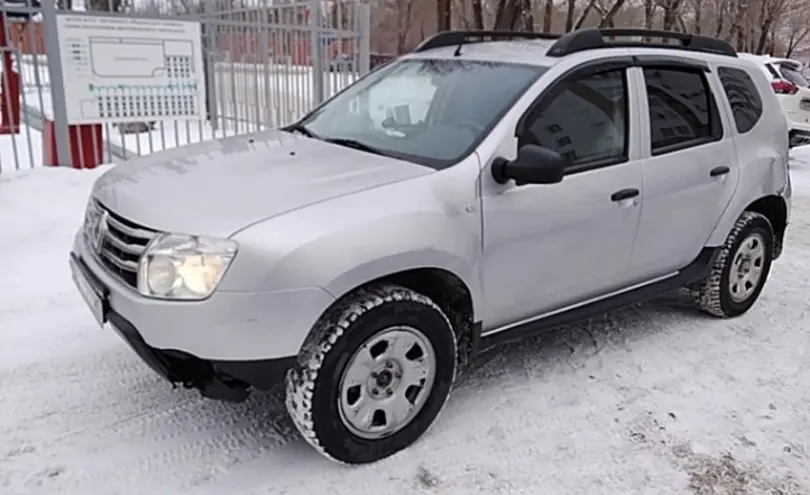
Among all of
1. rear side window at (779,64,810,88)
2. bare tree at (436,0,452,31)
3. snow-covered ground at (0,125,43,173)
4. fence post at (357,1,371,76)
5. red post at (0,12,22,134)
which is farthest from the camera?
bare tree at (436,0,452,31)

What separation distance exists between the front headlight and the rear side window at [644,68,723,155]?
2512 millimetres

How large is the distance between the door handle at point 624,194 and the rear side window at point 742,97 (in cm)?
121

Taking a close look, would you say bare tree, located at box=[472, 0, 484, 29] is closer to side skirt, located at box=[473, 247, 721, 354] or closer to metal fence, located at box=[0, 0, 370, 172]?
metal fence, located at box=[0, 0, 370, 172]

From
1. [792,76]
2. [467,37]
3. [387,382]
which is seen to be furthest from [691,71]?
[792,76]

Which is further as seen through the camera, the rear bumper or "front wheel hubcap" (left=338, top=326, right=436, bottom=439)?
"front wheel hubcap" (left=338, top=326, right=436, bottom=439)

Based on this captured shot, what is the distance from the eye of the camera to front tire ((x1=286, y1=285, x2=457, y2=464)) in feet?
9.10

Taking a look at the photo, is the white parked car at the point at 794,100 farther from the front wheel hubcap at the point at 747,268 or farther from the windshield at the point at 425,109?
the windshield at the point at 425,109

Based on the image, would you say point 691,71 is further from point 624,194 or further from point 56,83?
point 56,83

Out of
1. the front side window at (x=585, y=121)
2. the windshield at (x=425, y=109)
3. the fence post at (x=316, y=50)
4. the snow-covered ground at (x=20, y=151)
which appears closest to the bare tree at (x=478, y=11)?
the fence post at (x=316, y=50)

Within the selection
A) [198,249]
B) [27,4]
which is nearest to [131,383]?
[198,249]

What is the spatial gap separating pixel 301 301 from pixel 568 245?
150cm

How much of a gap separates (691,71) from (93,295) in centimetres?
357

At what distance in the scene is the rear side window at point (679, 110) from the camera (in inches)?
156

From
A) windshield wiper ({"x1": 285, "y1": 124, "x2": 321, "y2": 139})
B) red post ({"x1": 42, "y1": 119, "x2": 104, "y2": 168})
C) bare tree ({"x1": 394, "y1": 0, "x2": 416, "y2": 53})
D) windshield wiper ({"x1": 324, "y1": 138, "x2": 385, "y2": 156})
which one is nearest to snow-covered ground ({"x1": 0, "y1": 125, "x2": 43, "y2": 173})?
red post ({"x1": 42, "y1": 119, "x2": 104, "y2": 168})
